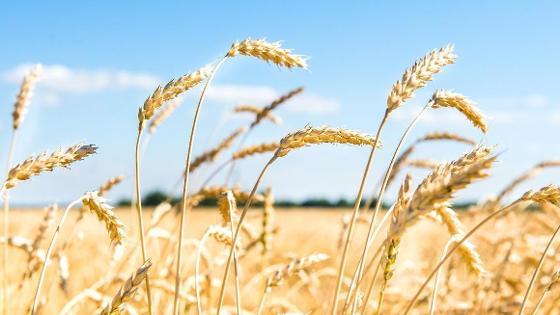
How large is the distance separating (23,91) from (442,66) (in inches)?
69.6

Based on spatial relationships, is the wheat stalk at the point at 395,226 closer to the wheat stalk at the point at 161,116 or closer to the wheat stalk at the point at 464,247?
the wheat stalk at the point at 464,247

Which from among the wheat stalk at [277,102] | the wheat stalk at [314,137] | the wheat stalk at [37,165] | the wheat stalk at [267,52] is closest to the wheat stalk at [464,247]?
the wheat stalk at [314,137]

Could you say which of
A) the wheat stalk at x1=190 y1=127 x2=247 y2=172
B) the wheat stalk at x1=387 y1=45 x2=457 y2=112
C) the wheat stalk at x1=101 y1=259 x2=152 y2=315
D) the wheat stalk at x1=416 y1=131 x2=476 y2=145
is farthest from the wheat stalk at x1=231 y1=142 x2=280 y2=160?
the wheat stalk at x1=101 y1=259 x2=152 y2=315

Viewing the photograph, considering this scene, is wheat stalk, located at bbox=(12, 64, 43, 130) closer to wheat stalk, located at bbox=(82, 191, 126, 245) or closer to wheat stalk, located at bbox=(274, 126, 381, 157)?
wheat stalk, located at bbox=(82, 191, 126, 245)

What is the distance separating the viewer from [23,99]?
111 inches

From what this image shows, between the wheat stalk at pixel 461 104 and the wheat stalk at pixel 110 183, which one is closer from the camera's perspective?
the wheat stalk at pixel 461 104

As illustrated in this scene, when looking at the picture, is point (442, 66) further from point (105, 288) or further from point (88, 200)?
point (105, 288)

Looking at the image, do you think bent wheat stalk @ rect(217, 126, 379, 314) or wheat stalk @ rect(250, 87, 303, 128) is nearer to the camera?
bent wheat stalk @ rect(217, 126, 379, 314)

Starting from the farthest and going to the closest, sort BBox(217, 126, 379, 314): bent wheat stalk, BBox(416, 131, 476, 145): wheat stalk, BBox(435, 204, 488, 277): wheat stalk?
BBox(416, 131, 476, 145): wheat stalk < BBox(435, 204, 488, 277): wheat stalk < BBox(217, 126, 379, 314): bent wheat stalk

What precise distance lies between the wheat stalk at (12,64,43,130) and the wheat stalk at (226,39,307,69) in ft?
4.40

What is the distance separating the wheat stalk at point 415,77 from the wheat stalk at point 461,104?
0.10 m

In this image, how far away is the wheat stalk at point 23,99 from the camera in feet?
9.21

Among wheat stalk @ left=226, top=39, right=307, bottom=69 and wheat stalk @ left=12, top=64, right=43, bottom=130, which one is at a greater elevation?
wheat stalk @ left=226, top=39, right=307, bottom=69

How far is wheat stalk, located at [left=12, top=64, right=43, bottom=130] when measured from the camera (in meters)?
2.81
